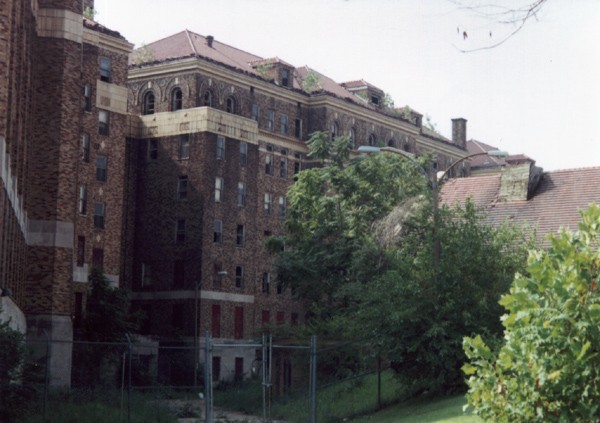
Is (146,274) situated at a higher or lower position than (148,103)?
lower

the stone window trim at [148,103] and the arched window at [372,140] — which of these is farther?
the arched window at [372,140]

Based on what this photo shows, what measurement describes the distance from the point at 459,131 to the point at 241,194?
35715mm

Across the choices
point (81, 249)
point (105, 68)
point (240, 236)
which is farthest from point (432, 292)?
point (240, 236)

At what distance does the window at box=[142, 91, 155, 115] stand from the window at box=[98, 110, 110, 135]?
7.56 meters

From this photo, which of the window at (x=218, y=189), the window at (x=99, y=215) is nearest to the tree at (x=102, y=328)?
the window at (x=99, y=215)

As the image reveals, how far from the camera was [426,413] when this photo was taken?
31.1 m

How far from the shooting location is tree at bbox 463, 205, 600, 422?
14703 mm

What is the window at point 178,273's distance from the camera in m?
74.6

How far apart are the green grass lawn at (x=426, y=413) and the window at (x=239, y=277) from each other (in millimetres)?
40751

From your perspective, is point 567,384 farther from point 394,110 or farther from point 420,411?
point 394,110

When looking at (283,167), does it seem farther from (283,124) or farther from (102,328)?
(102,328)

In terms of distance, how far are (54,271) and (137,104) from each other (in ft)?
121

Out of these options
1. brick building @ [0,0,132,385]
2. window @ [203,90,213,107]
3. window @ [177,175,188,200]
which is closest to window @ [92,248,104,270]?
window @ [177,175,188,200]

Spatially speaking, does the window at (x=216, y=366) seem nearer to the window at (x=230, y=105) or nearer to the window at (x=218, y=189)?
the window at (x=218, y=189)
